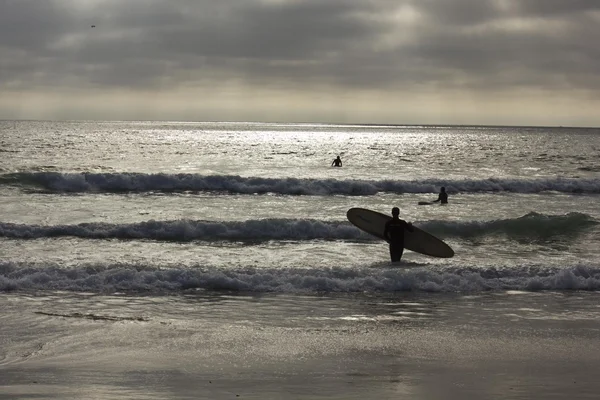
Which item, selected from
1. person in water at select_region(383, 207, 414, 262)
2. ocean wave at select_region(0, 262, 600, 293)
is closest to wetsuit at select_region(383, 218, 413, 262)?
person in water at select_region(383, 207, 414, 262)

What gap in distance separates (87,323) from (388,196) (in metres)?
24.8

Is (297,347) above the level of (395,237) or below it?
below

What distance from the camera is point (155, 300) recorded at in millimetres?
11867

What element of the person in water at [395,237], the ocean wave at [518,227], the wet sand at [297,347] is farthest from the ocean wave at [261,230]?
the wet sand at [297,347]

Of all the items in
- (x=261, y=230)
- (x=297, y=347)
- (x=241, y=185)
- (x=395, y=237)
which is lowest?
(x=261, y=230)

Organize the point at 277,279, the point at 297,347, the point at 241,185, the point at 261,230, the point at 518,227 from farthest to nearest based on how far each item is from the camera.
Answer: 1. the point at 241,185
2. the point at 518,227
3. the point at 261,230
4. the point at 277,279
5. the point at 297,347

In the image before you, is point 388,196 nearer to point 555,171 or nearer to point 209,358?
point 555,171

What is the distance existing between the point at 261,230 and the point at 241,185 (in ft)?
47.1

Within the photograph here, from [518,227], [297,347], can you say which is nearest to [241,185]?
[518,227]

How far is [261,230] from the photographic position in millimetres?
20500

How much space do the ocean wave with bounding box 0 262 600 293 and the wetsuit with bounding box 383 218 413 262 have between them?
1.59 meters

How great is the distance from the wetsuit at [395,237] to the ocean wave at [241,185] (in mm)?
17959

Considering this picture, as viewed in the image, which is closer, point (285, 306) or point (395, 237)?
point (285, 306)

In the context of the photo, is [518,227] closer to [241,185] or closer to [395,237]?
[395,237]
